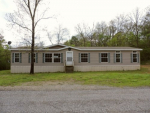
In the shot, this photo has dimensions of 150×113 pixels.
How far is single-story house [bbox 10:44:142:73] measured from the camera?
44.5ft

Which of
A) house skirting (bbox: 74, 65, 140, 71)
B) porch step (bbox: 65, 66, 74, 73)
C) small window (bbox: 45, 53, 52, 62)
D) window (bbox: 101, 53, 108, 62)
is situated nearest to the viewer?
porch step (bbox: 65, 66, 74, 73)

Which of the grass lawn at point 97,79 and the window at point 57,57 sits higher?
the window at point 57,57

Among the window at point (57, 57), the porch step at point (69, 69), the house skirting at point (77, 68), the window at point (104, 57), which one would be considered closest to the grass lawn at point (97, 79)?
the porch step at point (69, 69)

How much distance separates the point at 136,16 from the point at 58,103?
27.7 meters

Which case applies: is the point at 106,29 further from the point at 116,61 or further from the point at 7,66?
the point at 7,66

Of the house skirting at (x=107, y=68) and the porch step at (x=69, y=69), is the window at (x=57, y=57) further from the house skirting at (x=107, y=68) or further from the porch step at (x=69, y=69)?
the house skirting at (x=107, y=68)

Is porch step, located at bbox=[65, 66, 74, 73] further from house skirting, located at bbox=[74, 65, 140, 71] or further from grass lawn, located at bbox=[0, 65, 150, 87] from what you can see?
grass lawn, located at bbox=[0, 65, 150, 87]

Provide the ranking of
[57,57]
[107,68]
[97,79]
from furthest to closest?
[107,68], [57,57], [97,79]

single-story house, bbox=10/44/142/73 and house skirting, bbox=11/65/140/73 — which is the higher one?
single-story house, bbox=10/44/142/73

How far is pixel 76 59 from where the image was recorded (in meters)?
14.0

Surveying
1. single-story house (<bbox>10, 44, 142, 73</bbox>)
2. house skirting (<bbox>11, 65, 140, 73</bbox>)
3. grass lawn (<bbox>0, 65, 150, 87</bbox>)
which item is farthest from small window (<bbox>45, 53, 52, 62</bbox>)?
grass lawn (<bbox>0, 65, 150, 87</bbox>)

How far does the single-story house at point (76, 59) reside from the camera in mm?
13562

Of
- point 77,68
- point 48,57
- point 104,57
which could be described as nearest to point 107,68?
point 104,57

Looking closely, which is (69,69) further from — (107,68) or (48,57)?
(107,68)
